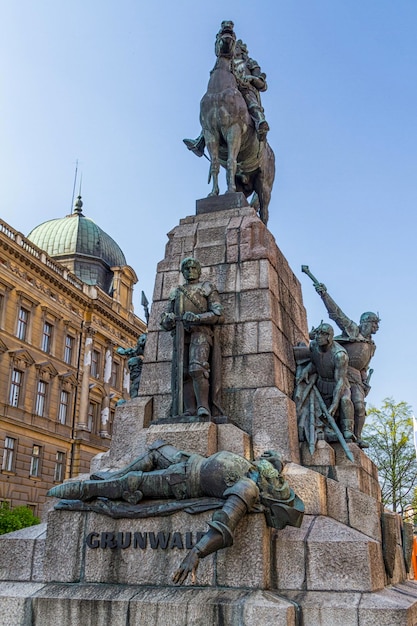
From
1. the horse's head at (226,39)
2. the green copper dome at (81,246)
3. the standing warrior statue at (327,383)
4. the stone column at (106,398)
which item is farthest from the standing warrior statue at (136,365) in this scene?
the green copper dome at (81,246)

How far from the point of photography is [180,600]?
629 centimetres

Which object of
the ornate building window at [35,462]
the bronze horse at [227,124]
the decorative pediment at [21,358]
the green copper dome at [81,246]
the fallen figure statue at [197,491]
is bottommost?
the fallen figure statue at [197,491]

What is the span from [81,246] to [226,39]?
41.4 meters

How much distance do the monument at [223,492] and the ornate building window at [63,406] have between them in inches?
1261

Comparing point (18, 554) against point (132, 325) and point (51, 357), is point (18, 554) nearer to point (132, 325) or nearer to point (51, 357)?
point (51, 357)

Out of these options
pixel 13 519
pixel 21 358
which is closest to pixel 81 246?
pixel 21 358

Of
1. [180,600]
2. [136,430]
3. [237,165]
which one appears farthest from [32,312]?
[180,600]

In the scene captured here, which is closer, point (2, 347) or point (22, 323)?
point (2, 347)

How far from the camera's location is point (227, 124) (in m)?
11.5

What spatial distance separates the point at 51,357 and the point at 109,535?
3433 cm

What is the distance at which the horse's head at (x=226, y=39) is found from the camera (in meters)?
11.8

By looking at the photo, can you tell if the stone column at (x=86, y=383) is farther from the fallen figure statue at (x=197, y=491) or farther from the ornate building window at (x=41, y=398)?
the fallen figure statue at (x=197, y=491)

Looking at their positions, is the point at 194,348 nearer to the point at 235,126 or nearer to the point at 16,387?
the point at 235,126

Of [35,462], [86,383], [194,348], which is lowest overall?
[194,348]
